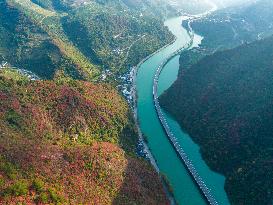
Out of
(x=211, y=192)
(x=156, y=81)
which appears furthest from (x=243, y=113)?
(x=156, y=81)

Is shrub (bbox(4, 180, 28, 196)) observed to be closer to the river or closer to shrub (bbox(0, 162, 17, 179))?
shrub (bbox(0, 162, 17, 179))

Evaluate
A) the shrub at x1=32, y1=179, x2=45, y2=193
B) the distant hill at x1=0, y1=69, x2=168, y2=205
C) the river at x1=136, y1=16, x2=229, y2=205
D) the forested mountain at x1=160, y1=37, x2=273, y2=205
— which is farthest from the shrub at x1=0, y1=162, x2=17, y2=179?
the forested mountain at x1=160, y1=37, x2=273, y2=205

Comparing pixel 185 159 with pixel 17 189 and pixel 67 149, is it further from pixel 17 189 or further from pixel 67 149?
pixel 17 189

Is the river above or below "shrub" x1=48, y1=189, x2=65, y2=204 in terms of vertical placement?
below

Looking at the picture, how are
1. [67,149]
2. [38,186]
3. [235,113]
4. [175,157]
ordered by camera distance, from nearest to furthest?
[38,186] < [67,149] < [175,157] < [235,113]

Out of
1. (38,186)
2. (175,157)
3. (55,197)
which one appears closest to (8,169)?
(38,186)

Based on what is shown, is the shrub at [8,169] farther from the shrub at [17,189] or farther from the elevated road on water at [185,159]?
the elevated road on water at [185,159]
